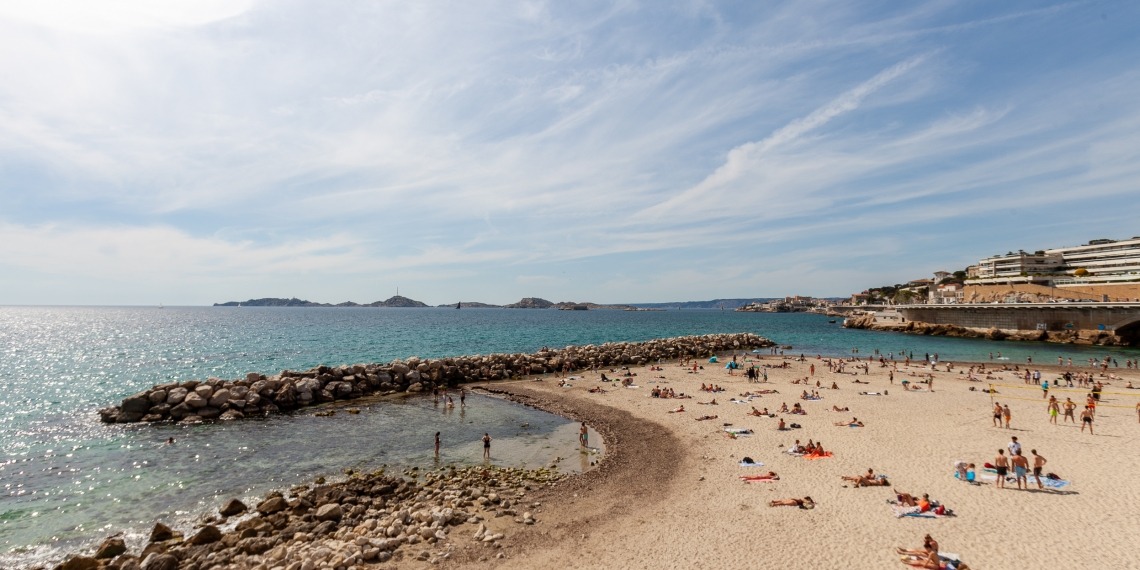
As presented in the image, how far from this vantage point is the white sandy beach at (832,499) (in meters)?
12.3

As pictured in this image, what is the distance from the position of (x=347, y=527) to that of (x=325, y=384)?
73.5 ft

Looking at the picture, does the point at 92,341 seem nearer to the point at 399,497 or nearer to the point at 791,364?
the point at 399,497

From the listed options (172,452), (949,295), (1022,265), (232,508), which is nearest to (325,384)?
(172,452)

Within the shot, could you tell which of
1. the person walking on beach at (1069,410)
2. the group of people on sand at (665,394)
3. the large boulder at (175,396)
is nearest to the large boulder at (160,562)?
the large boulder at (175,396)

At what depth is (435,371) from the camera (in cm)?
3994

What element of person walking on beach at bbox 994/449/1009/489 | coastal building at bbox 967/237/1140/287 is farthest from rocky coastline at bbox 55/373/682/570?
coastal building at bbox 967/237/1140/287

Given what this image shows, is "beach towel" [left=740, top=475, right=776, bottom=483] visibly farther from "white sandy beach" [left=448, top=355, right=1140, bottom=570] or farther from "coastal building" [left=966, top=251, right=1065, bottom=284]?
"coastal building" [left=966, top=251, right=1065, bottom=284]

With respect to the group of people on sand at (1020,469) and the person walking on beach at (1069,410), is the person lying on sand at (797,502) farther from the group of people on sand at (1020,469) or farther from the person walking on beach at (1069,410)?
the person walking on beach at (1069,410)

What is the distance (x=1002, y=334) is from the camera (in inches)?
3091

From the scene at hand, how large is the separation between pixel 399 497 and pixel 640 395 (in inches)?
809

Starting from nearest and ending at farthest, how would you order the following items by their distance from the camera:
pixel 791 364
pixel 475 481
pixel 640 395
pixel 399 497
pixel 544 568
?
pixel 544 568 < pixel 399 497 < pixel 475 481 < pixel 640 395 < pixel 791 364

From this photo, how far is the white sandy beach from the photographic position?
12312 mm

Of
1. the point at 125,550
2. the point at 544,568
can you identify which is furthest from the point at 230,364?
the point at 544,568

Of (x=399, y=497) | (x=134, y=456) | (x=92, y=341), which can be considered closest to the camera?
(x=399, y=497)
